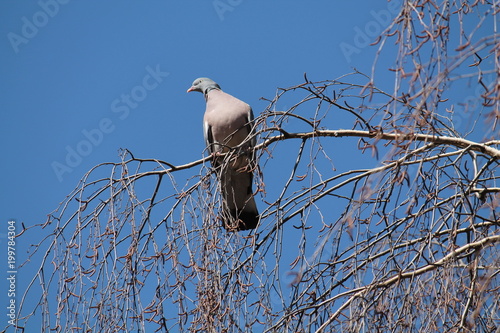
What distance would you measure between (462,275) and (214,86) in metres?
2.98

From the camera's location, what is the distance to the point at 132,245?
101 inches

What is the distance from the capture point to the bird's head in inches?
199

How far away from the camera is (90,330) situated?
2.46 metres

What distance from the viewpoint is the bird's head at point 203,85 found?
5.04m

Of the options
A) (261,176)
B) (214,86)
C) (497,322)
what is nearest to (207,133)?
(214,86)

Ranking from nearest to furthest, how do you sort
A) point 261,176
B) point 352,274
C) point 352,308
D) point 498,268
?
point 498,268, point 352,308, point 352,274, point 261,176

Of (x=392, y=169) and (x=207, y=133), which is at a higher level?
(x=207, y=133)

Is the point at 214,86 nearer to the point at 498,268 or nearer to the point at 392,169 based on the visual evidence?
the point at 392,169

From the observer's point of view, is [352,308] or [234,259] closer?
[352,308]

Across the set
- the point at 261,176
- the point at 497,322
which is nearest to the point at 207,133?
the point at 261,176

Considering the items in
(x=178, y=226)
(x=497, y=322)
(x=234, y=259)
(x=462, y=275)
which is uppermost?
(x=178, y=226)

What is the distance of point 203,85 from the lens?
5105 millimetres

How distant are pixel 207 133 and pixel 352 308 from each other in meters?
2.35

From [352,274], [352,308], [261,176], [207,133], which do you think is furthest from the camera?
[207,133]
